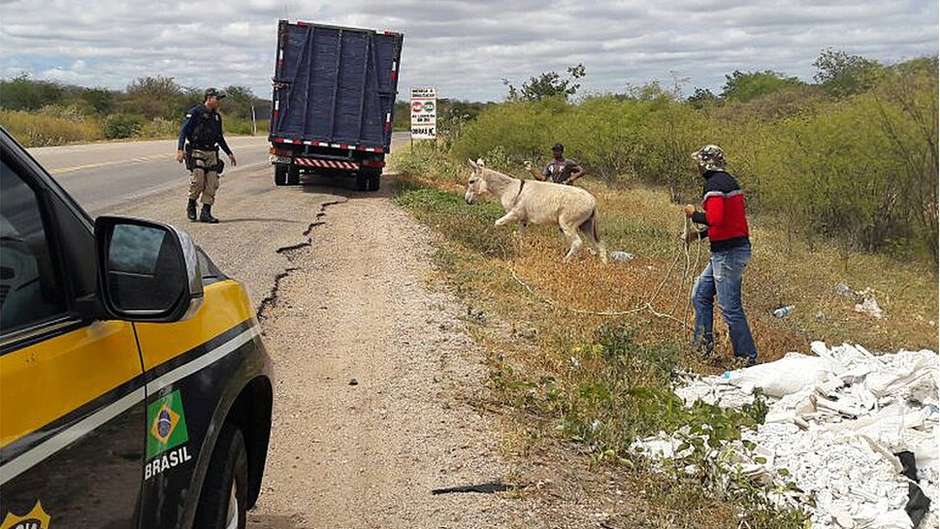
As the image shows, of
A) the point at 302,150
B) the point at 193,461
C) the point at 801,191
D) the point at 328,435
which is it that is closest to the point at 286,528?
the point at 328,435

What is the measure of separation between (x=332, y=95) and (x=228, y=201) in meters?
3.04

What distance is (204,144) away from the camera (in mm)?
13445

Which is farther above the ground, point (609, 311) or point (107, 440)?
point (107, 440)

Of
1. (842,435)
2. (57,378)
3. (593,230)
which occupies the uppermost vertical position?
(57,378)

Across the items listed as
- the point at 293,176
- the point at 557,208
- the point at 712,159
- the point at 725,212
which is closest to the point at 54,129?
the point at 293,176

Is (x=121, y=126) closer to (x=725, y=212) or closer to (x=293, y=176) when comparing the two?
(x=293, y=176)

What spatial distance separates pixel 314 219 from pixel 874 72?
941cm

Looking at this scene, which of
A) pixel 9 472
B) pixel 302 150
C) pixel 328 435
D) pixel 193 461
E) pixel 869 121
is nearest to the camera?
pixel 9 472

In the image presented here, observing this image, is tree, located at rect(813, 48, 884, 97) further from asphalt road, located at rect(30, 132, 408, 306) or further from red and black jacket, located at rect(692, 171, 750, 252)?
asphalt road, located at rect(30, 132, 408, 306)

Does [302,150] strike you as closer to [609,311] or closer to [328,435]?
[609,311]

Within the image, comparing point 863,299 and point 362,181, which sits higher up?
point 362,181

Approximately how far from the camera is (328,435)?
568 cm

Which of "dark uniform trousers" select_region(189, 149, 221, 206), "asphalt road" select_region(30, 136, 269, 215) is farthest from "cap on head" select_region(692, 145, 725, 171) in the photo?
"asphalt road" select_region(30, 136, 269, 215)

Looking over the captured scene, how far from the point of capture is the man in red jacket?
308 inches
